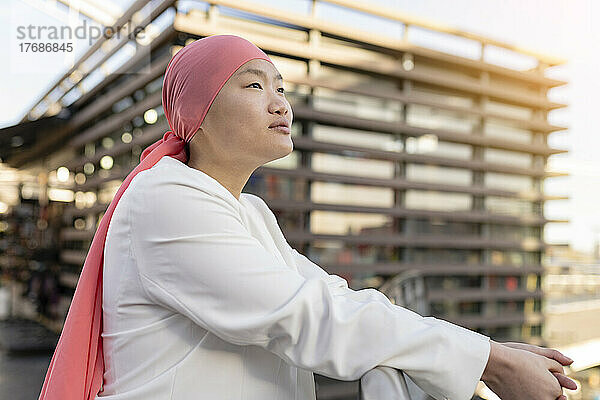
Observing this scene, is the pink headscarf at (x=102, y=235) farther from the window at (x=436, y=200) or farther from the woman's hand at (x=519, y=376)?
the window at (x=436, y=200)

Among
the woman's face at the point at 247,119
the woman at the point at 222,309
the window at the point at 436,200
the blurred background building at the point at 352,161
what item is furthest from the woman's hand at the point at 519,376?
the window at the point at 436,200

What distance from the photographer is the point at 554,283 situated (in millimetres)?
2885

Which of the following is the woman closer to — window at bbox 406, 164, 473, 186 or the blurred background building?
the blurred background building

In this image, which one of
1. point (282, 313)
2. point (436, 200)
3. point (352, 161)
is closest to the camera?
point (282, 313)

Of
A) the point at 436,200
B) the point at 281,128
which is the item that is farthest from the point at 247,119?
the point at 436,200

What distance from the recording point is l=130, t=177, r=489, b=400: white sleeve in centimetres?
41

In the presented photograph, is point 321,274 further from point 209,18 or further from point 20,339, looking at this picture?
point 20,339

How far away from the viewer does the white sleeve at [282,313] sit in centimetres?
41

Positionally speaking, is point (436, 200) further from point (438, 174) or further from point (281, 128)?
point (281, 128)

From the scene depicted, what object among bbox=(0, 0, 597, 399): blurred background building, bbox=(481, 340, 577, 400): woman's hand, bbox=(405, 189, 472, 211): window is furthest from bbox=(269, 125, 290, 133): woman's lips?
bbox=(405, 189, 472, 211): window

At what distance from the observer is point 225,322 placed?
1.36ft

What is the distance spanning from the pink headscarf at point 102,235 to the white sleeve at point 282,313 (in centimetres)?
11

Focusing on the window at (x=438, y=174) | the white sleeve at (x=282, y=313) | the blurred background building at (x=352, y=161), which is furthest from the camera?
the window at (x=438, y=174)

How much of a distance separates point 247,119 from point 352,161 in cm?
157
